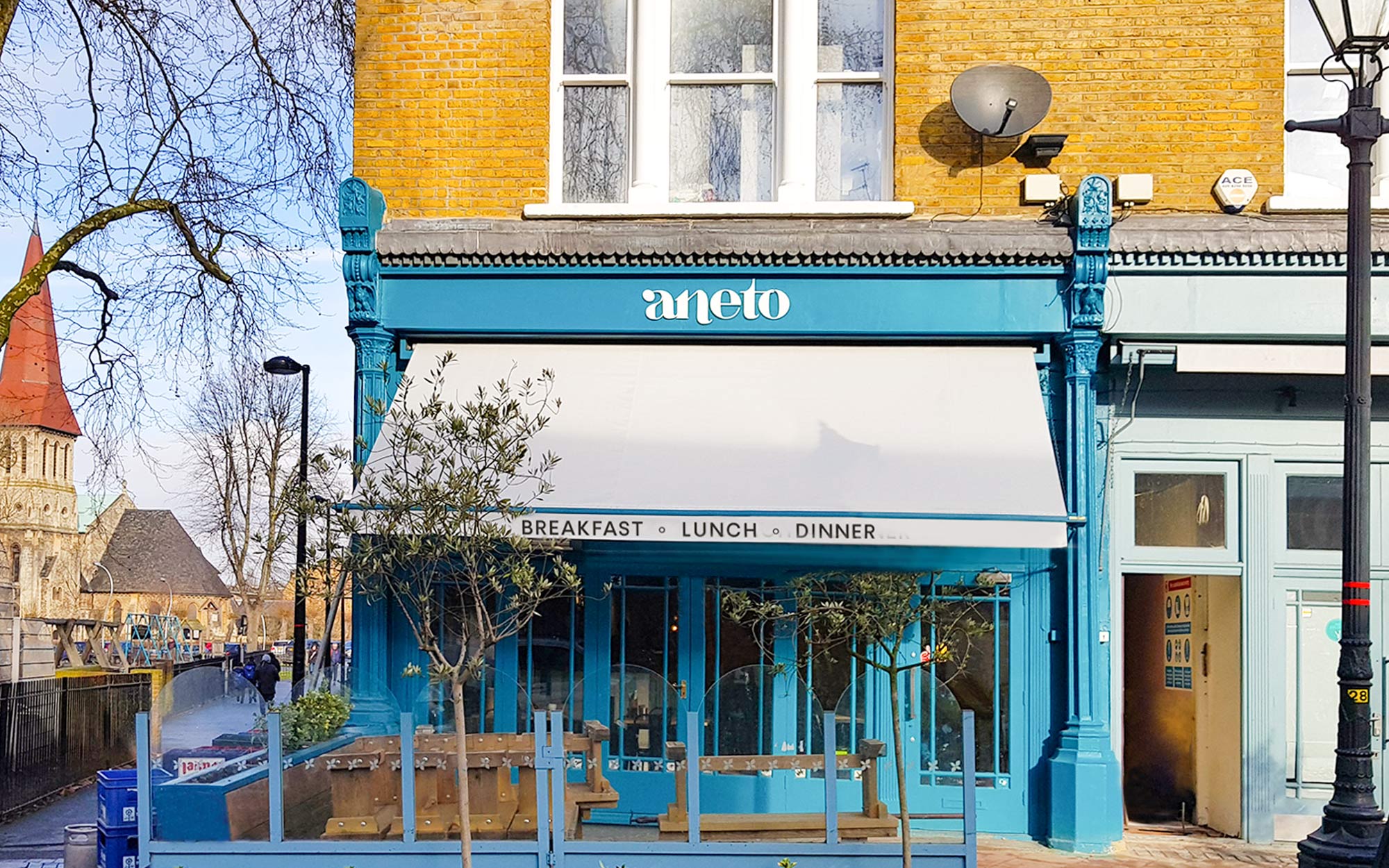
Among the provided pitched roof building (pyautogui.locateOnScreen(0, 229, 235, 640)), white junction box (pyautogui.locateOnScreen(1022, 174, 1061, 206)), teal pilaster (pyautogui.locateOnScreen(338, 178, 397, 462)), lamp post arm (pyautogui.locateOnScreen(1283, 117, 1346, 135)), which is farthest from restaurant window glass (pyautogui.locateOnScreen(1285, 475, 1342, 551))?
pitched roof building (pyautogui.locateOnScreen(0, 229, 235, 640))

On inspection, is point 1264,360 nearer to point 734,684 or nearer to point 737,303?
point 737,303

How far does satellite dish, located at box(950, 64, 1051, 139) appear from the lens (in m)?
12.0

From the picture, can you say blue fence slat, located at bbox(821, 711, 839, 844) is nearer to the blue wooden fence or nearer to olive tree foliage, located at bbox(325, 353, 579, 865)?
the blue wooden fence

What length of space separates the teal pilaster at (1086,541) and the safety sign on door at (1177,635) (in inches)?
79.5

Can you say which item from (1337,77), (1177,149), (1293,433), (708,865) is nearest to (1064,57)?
(1177,149)

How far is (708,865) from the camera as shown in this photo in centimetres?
880

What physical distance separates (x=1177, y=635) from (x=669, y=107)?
22.6 feet

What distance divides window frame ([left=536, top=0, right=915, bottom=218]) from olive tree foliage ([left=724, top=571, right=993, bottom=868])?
3352 millimetres

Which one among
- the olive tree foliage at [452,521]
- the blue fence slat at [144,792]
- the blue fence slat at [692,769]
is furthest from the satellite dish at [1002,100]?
the blue fence slat at [144,792]

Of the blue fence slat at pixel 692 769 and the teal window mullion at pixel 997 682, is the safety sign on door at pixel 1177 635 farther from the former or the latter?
the blue fence slat at pixel 692 769

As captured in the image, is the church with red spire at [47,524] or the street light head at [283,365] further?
the church with red spire at [47,524]

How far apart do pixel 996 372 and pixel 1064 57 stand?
2888mm

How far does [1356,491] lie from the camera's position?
27.0 ft

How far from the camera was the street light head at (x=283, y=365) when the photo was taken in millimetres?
22062
